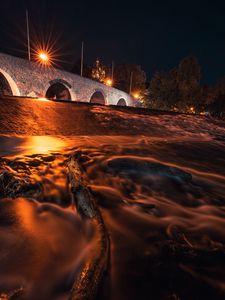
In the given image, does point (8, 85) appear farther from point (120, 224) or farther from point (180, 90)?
point (180, 90)

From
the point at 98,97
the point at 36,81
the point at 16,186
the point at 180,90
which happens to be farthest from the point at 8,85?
the point at 180,90

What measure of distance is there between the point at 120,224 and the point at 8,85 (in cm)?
2130

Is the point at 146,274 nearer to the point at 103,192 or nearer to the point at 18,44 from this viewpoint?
the point at 103,192

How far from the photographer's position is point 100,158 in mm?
3174

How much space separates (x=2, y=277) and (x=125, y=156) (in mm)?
2503

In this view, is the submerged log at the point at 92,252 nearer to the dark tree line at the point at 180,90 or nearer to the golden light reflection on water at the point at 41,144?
the golden light reflection on water at the point at 41,144

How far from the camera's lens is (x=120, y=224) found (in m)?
1.71

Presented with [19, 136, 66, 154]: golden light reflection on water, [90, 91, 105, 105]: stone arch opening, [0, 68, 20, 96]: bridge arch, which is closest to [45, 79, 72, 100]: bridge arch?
[0, 68, 20, 96]: bridge arch

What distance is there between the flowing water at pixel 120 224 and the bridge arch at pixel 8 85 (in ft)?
55.4

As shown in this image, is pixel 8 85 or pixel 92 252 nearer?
pixel 92 252

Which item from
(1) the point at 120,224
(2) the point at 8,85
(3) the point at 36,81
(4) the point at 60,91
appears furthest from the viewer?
(4) the point at 60,91

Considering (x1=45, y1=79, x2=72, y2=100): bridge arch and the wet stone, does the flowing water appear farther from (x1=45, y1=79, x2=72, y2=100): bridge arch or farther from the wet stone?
(x1=45, y1=79, x2=72, y2=100): bridge arch

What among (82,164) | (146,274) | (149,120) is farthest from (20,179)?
(149,120)

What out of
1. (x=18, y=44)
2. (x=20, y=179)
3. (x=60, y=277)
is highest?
(x=18, y=44)
